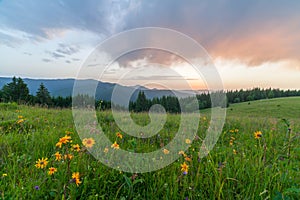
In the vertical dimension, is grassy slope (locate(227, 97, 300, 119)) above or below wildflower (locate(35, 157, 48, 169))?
below

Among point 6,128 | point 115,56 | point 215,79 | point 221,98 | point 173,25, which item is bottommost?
point 6,128

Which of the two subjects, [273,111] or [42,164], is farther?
[273,111]

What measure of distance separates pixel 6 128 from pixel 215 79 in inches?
195

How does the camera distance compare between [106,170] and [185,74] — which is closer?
[106,170]

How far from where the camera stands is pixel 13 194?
1.78 metres

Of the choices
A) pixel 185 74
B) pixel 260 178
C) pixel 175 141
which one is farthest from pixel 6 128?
pixel 260 178

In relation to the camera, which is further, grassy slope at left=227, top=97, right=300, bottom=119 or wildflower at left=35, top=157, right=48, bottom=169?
grassy slope at left=227, top=97, right=300, bottom=119

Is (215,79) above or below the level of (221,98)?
above

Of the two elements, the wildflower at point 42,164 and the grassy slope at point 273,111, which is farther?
the grassy slope at point 273,111

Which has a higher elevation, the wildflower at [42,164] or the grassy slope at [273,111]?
the wildflower at [42,164]

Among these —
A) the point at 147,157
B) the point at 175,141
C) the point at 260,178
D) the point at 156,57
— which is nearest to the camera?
the point at 260,178

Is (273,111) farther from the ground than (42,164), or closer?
closer

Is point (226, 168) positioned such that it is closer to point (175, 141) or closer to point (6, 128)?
point (175, 141)

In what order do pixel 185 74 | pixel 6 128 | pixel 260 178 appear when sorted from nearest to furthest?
pixel 260 178 < pixel 185 74 < pixel 6 128
